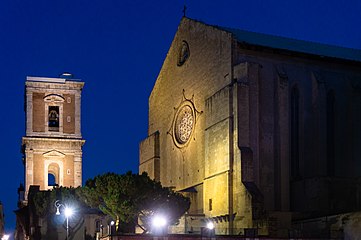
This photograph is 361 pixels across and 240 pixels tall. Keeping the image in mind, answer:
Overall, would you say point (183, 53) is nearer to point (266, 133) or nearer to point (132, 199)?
point (266, 133)

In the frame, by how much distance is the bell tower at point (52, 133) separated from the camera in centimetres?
6600

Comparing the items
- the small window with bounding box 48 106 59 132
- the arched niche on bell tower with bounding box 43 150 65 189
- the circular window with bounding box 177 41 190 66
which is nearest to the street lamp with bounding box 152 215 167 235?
the circular window with bounding box 177 41 190 66

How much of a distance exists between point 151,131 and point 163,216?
2070 cm

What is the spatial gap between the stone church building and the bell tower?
1337 centimetres

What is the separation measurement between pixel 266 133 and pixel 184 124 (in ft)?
34.3

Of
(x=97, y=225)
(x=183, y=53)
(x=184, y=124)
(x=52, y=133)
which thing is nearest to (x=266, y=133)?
(x=184, y=124)

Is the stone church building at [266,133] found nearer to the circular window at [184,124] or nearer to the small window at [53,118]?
the circular window at [184,124]

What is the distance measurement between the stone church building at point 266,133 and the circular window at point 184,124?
0.16 meters

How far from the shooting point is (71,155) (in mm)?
67312

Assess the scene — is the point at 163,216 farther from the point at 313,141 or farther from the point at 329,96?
the point at 329,96

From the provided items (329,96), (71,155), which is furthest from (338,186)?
(71,155)

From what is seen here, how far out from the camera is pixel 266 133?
50.5 metres

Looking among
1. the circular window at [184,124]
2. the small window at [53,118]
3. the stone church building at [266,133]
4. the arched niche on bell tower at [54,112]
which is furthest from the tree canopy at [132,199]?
the small window at [53,118]

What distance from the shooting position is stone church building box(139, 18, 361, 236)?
48.5m
